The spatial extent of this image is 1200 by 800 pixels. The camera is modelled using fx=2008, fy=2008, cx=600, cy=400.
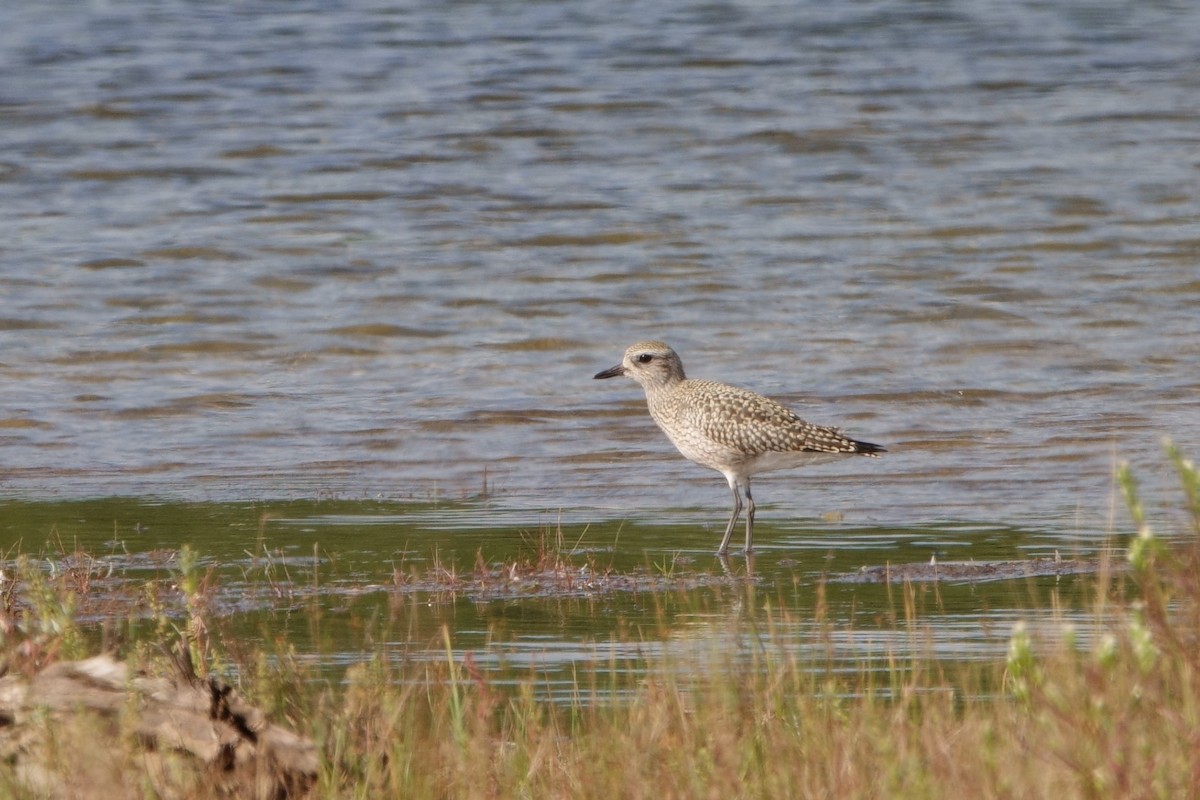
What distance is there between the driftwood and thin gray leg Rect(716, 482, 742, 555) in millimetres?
5118

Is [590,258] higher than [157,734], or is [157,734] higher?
[590,258]

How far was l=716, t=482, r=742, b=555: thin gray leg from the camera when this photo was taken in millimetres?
9848

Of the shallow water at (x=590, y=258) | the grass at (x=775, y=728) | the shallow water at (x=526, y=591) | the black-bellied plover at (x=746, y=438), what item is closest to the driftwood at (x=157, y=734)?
the grass at (x=775, y=728)

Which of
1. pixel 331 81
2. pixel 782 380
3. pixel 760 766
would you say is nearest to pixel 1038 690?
pixel 760 766

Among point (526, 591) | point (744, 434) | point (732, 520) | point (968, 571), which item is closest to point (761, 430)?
point (744, 434)

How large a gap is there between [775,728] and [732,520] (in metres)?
5.22

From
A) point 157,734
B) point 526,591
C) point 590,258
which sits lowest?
point 526,591

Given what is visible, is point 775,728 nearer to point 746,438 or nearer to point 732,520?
point 732,520

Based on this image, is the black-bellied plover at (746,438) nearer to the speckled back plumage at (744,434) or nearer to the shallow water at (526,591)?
the speckled back plumage at (744,434)

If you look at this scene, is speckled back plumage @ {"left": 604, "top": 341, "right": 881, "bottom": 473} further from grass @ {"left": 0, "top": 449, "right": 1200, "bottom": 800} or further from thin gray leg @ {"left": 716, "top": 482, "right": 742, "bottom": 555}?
grass @ {"left": 0, "top": 449, "right": 1200, "bottom": 800}

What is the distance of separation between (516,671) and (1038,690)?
2989 millimetres

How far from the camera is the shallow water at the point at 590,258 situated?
1195 centimetres

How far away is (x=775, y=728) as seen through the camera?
16.6 ft

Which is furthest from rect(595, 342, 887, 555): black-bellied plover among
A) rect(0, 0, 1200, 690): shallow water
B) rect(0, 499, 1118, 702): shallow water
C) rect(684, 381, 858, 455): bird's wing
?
rect(0, 499, 1118, 702): shallow water
